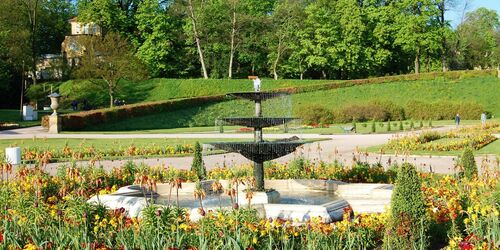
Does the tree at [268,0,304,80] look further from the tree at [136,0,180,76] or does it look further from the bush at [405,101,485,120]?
the bush at [405,101,485,120]

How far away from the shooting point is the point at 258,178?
32.9ft

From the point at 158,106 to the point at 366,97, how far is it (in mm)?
16639

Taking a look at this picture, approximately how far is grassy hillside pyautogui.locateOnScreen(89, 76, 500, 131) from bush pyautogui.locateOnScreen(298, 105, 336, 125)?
6.53 ft

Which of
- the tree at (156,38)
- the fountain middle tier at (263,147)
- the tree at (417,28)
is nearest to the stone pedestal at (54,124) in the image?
the tree at (156,38)

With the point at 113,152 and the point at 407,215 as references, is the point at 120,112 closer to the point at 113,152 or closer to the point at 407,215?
the point at 113,152

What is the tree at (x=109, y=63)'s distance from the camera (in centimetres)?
4378

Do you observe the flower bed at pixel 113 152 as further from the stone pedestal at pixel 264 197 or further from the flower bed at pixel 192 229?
the flower bed at pixel 192 229

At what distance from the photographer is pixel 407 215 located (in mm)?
6684

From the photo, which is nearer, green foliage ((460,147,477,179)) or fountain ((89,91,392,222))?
fountain ((89,91,392,222))

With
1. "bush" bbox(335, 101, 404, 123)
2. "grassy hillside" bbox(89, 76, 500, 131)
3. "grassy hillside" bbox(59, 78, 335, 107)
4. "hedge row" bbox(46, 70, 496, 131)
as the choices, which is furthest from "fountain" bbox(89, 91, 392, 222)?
"grassy hillside" bbox(59, 78, 335, 107)

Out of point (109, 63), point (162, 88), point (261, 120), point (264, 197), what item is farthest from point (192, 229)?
point (162, 88)

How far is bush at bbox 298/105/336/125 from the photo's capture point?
127ft

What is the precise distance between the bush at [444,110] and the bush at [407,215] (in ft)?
118

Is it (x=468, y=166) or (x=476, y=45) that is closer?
(x=468, y=166)
